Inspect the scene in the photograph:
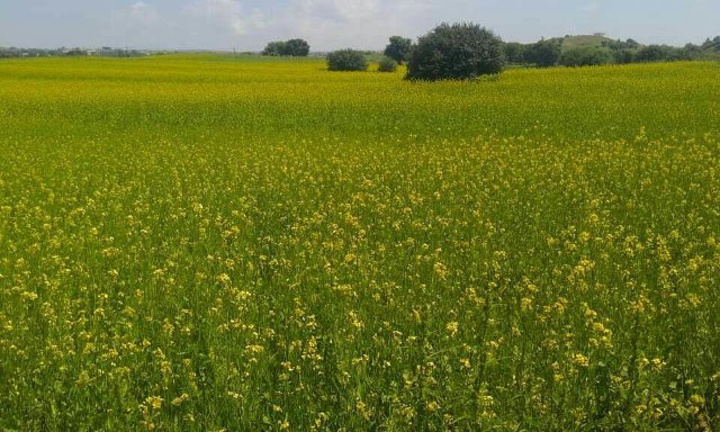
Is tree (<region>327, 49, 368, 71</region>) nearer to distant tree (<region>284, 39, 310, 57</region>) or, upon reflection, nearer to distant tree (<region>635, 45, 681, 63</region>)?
distant tree (<region>635, 45, 681, 63</region>)

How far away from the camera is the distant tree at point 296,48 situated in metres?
144

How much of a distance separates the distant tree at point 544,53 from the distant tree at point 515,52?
229 cm

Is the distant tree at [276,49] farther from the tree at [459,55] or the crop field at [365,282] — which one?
the crop field at [365,282]

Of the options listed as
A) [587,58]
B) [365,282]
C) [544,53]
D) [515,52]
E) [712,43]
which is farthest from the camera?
[712,43]

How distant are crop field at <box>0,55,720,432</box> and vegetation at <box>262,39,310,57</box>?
425 ft

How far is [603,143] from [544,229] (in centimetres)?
813

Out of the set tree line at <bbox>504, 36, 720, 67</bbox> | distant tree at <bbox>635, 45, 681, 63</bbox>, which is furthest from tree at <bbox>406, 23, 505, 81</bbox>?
distant tree at <bbox>635, 45, 681, 63</bbox>

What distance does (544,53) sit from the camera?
94125 mm

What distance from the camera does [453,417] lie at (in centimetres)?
368

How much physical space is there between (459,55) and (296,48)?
108m

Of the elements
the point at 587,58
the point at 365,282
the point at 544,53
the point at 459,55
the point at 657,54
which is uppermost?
the point at 544,53

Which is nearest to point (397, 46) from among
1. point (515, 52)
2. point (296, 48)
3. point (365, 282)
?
point (515, 52)

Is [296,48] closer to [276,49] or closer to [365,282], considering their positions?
[276,49]

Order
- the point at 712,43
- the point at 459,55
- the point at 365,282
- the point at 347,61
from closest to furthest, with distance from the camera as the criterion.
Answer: the point at 365,282 → the point at 459,55 → the point at 347,61 → the point at 712,43
